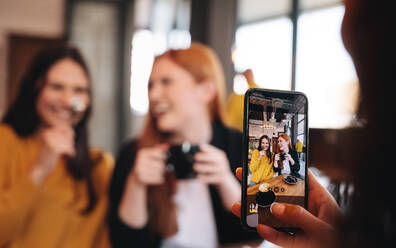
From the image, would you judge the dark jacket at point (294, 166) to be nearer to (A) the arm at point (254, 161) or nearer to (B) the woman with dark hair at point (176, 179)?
(A) the arm at point (254, 161)

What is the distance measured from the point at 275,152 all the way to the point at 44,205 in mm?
637

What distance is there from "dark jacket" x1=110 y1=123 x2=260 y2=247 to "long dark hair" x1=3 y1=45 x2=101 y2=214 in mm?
61

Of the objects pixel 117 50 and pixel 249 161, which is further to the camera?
pixel 117 50

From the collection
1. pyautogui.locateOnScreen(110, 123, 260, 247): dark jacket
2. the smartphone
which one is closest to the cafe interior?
pyautogui.locateOnScreen(110, 123, 260, 247): dark jacket

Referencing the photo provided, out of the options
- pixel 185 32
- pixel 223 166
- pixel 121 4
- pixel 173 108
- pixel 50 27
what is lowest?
pixel 223 166

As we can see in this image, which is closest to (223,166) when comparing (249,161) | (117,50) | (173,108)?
(173,108)

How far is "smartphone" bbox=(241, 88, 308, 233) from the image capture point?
22 centimetres

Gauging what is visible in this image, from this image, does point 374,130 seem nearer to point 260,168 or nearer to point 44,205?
point 260,168

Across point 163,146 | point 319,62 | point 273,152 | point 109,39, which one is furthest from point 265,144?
point 109,39

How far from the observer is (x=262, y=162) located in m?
0.22

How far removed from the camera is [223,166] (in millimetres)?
585

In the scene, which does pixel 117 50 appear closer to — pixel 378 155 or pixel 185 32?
pixel 185 32

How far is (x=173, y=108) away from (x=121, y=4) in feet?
5.53

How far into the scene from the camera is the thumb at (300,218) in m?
0.19
